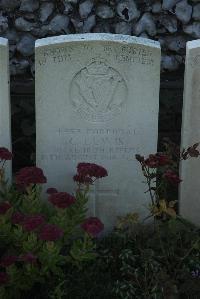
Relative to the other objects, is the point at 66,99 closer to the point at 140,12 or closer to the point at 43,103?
the point at 43,103

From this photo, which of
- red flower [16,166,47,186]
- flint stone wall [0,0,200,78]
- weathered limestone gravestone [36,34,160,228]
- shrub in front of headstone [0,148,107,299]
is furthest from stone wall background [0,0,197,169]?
red flower [16,166,47,186]

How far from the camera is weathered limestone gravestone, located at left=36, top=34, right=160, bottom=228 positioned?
3658mm

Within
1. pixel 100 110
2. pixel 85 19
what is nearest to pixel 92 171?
pixel 100 110

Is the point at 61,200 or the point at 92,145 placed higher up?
the point at 92,145

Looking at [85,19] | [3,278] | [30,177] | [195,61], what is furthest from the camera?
[85,19]

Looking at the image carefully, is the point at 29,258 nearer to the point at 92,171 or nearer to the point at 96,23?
the point at 92,171

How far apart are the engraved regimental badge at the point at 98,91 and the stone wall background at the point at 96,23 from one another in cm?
150

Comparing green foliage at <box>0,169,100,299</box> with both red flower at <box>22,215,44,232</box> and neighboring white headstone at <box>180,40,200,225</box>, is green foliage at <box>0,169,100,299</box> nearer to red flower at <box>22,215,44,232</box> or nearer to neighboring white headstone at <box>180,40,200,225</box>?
red flower at <box>22,215,44,232</box>

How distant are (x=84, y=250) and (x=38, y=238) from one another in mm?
259

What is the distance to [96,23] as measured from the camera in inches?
210

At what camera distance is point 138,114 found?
3820 millimetres

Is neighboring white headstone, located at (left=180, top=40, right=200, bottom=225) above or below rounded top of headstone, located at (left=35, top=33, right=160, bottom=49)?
below

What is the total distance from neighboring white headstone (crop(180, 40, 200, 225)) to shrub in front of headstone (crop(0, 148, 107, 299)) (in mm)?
779

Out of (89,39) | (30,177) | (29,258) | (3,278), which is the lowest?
(3,278)
